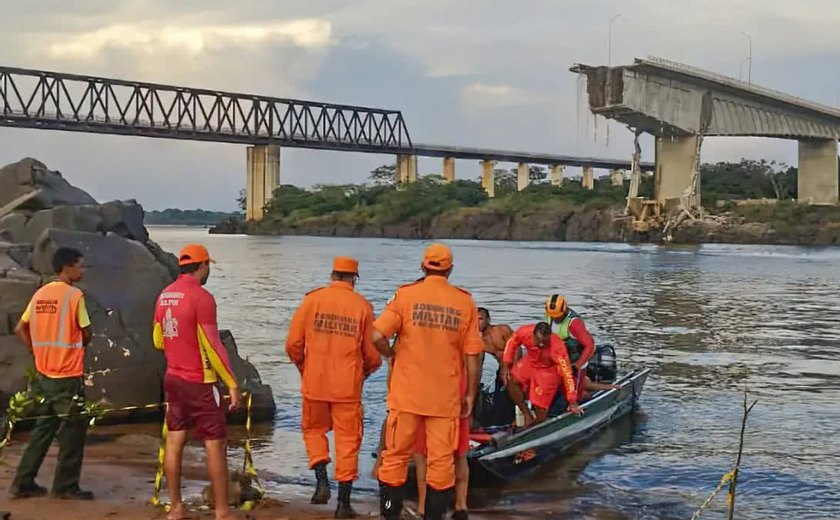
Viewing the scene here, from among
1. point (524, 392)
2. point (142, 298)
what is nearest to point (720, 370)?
point (524, 392)

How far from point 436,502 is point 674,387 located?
11619mm

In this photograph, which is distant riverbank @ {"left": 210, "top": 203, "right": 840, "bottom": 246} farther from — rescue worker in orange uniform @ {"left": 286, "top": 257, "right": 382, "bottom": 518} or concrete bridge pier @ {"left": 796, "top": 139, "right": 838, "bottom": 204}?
rescue worker in orange uniform @ {"left": 286, "top": 257, "right": 382, "bottom": 518}

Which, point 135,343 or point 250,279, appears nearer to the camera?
point 135,343

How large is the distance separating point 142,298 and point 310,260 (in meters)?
52.7

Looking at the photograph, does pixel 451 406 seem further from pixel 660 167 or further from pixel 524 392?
pixel 660 167

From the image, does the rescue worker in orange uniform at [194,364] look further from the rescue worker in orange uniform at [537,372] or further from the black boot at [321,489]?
the rescue worker in orange uniform at [537,372]

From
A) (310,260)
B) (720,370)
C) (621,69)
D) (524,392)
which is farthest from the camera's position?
(621,69)

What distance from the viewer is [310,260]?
65562 mm

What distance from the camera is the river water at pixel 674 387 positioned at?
10750mm

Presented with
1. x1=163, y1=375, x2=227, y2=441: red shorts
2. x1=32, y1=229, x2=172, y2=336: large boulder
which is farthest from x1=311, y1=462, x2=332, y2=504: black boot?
x1=32, y1=229, x2=172, y2=336: large boulder

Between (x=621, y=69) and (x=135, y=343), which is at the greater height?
(x=621, y=69)

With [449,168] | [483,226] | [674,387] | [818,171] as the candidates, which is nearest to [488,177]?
[449,168]

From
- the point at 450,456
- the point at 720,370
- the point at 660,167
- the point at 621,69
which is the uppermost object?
the point at 621,69

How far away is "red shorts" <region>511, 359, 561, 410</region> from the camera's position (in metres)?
11.1
